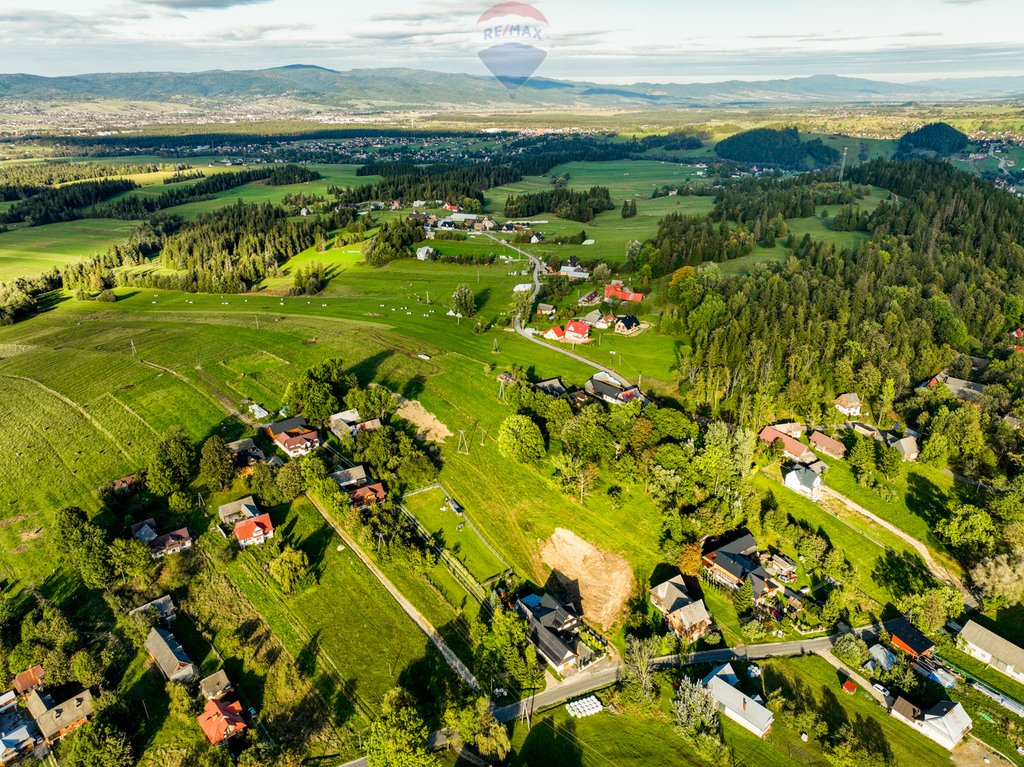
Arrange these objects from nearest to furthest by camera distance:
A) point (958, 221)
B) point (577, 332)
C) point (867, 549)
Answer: point (867, 549) < point (577, 332) < point (958, 221)

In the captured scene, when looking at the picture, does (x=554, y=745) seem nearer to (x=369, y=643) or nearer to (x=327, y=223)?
(x=369, y=643)

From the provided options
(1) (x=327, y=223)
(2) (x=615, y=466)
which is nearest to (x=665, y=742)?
(2) (x=615, y=466)

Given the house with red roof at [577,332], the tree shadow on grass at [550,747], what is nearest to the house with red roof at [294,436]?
the tree shadow on grass at [550,747]

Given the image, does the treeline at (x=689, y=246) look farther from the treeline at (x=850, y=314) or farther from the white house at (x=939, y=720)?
the white house at (x=939, y=720)

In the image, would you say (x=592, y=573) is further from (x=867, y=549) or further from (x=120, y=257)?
(x=120, y=257)

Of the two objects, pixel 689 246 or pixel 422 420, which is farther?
pixel 689 246

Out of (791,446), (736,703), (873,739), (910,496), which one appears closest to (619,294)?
(791,446)
